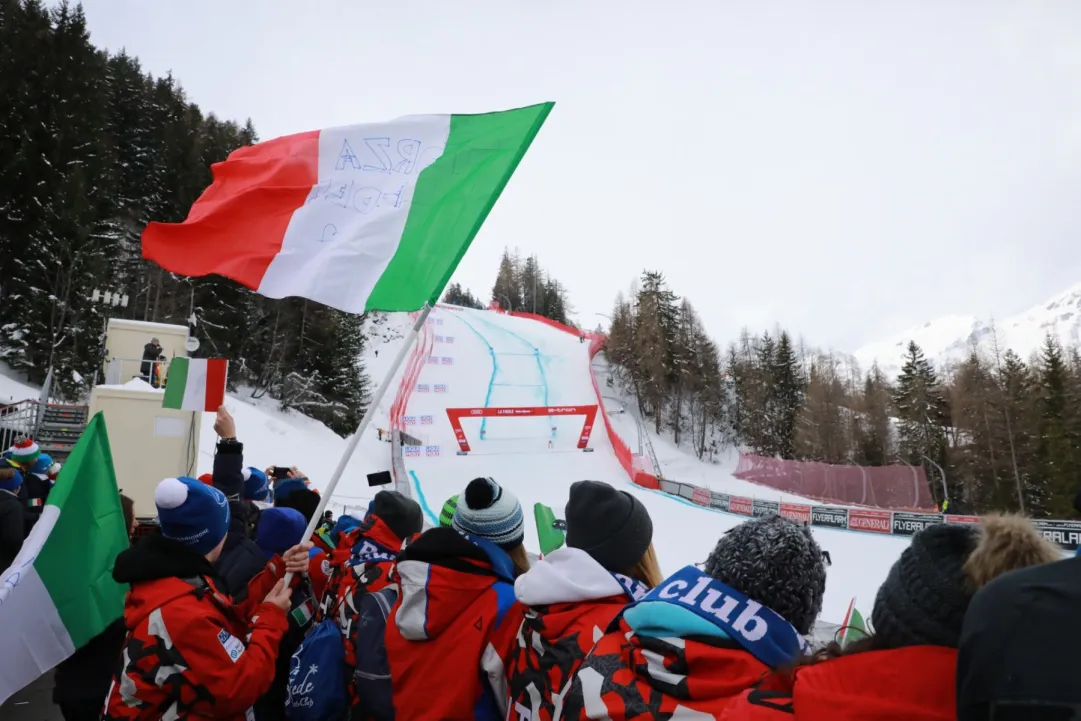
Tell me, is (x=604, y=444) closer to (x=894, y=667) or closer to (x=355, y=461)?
(x=355, y=461)

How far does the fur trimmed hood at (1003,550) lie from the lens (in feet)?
3.62

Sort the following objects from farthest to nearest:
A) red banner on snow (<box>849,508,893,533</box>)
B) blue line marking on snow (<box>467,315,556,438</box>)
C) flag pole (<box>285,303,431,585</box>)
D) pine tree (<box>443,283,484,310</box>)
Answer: pine tree (<box>443,283,484,310</box>) → blue line marking on snow (<box>467,315,556,438</box>) → red banner on snow (<box>849,508,893,533</box>) → flag pole (<box>285,303,431,585</box>)

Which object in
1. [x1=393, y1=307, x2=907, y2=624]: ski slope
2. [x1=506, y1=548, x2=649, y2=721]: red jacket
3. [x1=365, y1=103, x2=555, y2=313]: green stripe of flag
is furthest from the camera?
[x1=393, y1=307, x2=907, y2=624]: ski slope

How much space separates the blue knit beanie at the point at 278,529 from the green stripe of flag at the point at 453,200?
47.4 inches

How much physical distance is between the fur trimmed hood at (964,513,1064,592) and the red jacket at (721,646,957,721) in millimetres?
152

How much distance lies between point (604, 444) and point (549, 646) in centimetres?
2645

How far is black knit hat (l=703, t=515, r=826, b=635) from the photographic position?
146cm

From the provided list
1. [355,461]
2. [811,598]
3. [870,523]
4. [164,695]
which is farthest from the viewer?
[355,461]

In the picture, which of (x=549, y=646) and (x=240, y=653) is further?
(x=240, y=653)

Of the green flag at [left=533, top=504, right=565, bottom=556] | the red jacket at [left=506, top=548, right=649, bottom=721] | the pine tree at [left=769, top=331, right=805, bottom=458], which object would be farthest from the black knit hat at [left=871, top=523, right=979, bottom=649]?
the pine tree at [left=769, top=331, right=805, bottom=458]

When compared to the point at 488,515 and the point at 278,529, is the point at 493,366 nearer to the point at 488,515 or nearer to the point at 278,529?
the point at 278,529

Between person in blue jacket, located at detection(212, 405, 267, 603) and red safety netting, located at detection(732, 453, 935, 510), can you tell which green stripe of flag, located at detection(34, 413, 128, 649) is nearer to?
person in blue jacket, located at detection(212, 405, 267, 603)

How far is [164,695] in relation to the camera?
2102mm

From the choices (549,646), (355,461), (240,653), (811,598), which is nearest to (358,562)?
(240,653)
